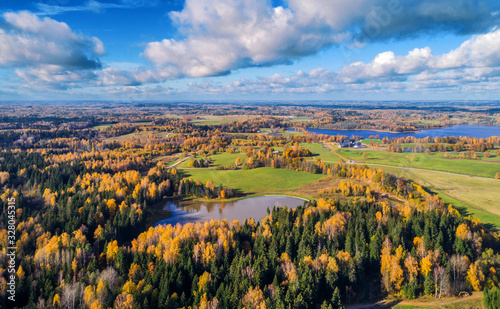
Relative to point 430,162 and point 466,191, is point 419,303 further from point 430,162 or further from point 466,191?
point 430,162

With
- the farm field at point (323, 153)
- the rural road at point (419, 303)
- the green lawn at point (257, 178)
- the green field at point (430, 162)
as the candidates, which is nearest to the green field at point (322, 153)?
the farm field at point (323, 153)

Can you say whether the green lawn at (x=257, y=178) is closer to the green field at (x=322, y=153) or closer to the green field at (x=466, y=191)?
the green field at (x=322, y=153)

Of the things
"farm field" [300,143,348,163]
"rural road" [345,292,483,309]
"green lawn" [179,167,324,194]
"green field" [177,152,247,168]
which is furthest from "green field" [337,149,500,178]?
"rural road" [345,292,483,309]

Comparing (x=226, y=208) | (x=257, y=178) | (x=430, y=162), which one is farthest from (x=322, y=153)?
(x=226, y=208)

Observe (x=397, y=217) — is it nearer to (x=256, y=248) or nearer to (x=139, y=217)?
(x=256, y=248)

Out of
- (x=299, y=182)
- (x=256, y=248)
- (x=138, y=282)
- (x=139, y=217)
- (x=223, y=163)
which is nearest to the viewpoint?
(x=138, y=282)

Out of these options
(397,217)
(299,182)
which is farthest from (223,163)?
(397,217)

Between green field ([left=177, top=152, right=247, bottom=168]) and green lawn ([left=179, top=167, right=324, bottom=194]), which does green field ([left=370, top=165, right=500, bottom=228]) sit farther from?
green field ([left=177, top=152, right=247, bottom=168])
